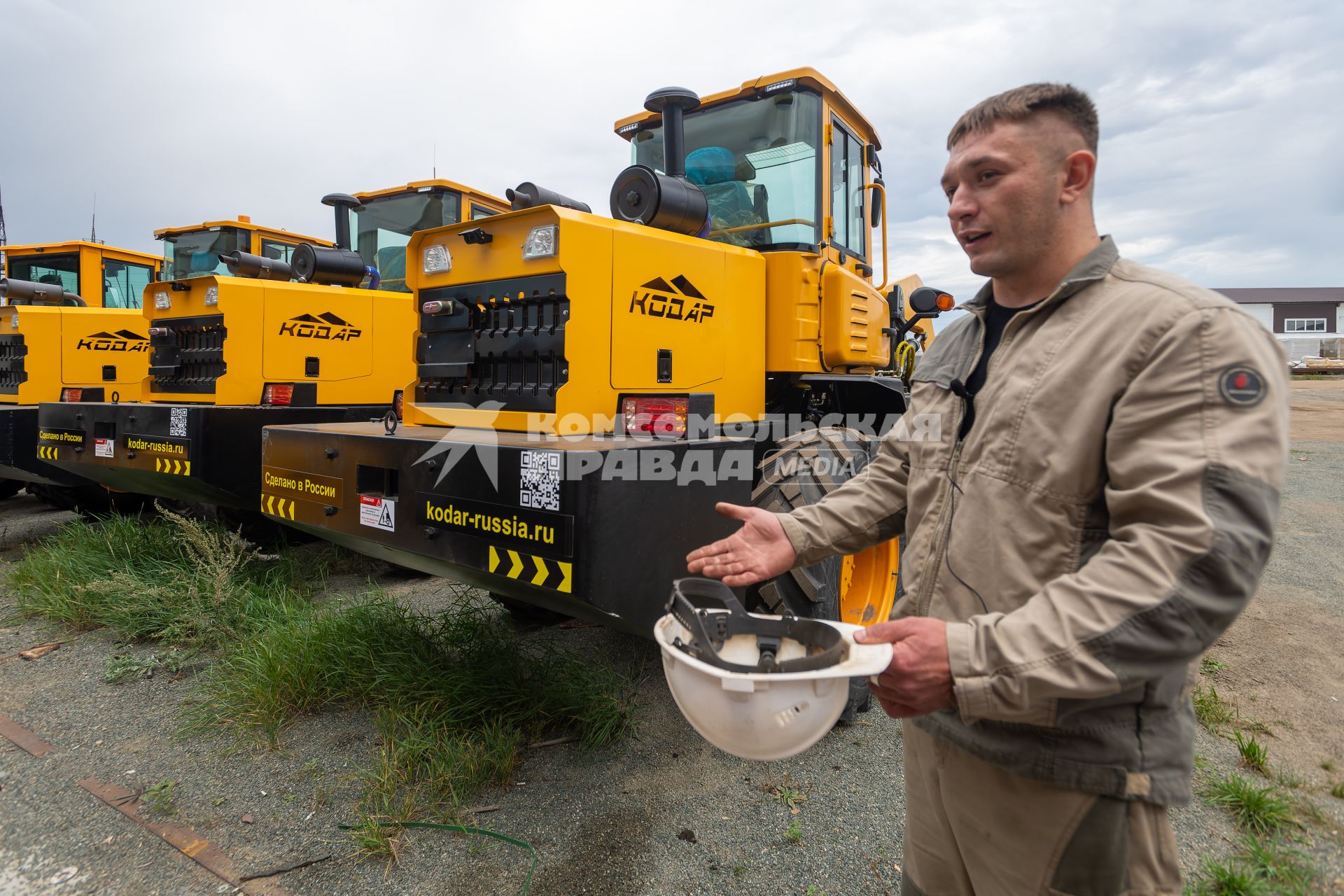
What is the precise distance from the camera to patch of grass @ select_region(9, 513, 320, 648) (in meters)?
4.13

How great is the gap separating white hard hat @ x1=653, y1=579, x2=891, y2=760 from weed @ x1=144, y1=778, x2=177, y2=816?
7.07 feet

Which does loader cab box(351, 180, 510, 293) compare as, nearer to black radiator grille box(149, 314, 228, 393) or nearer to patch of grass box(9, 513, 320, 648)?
black radiator grille box(149, 314, 228, 393)

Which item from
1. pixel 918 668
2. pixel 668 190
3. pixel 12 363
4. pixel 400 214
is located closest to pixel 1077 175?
pixel 918 668

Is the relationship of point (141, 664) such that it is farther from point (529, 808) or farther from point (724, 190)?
point (724, 190)

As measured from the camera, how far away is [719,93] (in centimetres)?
406

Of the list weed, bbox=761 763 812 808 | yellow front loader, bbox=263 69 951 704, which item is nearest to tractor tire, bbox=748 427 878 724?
yellow front loader, bbox=263 69 951 704

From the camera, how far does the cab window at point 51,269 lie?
28.7 feet

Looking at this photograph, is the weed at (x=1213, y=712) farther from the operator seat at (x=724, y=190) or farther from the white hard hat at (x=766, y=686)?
the operator seat at (x=724, y=190)

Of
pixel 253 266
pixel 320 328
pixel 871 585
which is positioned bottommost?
pixel 871 585

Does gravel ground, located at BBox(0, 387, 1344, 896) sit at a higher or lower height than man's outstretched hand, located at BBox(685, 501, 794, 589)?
lower

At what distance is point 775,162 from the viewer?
13.0ft

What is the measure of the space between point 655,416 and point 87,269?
871cm

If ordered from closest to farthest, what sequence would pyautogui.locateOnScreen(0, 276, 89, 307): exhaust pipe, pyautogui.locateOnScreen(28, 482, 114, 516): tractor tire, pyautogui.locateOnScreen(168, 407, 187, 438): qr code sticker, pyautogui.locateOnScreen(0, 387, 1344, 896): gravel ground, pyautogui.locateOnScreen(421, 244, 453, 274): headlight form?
pyautogui.locateOnScreen(0, 387, 1344, 896): gravel ground
pyautogui.locateOnScreen(421, 244, 453, 274): headlight
pyautogui.locateOnScreen(168, 407, 187, 438): qr code sticker
pyautogui.locateOnScreen(28, 482, 114, 516): tractor tire
pyautogui.locateOnScreen(0, 276, 89, 307): exhaust pipe

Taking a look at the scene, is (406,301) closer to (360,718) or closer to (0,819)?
(360,718)
